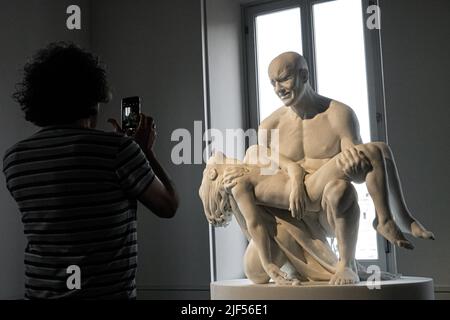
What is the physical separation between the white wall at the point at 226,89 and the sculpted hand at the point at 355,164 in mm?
1576

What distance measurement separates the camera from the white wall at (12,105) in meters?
3.20

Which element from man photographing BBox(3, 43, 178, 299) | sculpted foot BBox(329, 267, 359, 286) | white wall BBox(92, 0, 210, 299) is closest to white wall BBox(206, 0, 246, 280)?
white wall BBox(92, 0, 210, 299)

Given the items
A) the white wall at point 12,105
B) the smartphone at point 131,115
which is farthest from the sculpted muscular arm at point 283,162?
the white wall at point 12,105

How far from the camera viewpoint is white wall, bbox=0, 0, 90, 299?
320 cm

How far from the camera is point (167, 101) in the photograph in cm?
374

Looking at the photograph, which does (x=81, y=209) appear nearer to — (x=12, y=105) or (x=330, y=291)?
(x=330, y=291)

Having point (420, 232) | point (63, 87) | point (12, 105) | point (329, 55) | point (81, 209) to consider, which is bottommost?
point (420, 232)

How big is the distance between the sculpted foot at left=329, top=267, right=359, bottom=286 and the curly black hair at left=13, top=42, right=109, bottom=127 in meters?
1.28

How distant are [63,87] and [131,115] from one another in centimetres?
42

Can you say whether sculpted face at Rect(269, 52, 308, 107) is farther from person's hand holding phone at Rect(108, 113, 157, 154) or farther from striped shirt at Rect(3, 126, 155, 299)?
striped shirt at Rect(3, 126, 155, 299)

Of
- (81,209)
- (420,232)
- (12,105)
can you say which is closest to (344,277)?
(420,232)

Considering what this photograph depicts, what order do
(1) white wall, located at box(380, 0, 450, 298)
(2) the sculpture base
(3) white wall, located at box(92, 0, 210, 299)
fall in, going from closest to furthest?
(2) the sculpture base
(1) white wall, located at box(380, 0, 450, 298)
(3) white wall, located at box(92, 0, 210, 299)
